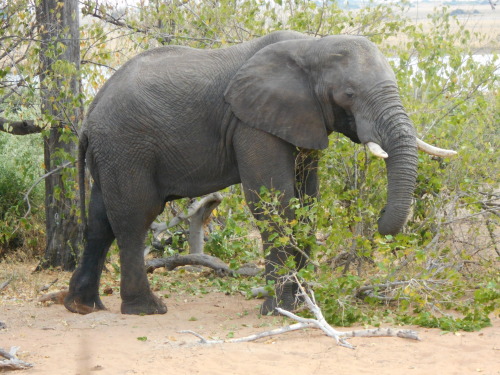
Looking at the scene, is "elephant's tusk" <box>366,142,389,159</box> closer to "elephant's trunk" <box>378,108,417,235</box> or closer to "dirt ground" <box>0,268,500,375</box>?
"elephant's trunk" <box>378,108,417,235</box>

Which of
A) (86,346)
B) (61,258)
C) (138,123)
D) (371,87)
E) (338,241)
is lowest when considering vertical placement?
(61,258)

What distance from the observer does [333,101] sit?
6781 mm

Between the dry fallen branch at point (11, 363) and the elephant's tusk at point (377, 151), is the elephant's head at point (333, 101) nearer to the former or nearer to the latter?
the elephant's tusk at point (377, 151)

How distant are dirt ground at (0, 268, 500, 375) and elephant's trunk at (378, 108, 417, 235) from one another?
2.84 feet

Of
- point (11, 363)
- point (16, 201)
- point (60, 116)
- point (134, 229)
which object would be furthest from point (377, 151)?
point (16, 201)

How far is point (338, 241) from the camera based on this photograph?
6.89 metres

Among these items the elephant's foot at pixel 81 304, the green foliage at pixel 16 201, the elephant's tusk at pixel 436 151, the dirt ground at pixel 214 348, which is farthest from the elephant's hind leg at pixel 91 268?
the elephant's tusk at pixel 436 151

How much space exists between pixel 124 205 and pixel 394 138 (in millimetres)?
2509

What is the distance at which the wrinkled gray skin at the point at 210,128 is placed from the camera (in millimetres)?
6809

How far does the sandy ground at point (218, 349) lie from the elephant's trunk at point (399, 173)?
2.83 feet

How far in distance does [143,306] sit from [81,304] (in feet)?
2.03

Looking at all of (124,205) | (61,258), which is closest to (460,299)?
(124,205)

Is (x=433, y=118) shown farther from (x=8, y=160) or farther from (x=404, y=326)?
(x=8, y=160)

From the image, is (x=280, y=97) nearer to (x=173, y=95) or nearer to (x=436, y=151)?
(x=173, y=95)
